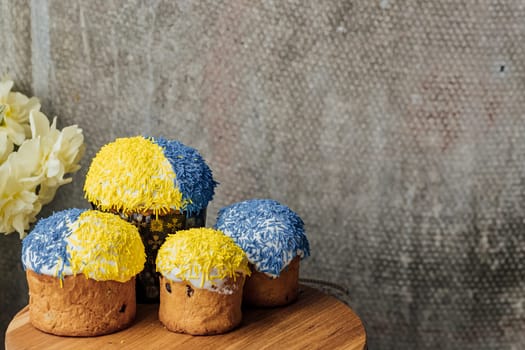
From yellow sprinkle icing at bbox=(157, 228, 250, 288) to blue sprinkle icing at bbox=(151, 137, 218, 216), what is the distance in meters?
0.07

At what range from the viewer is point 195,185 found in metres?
1.10

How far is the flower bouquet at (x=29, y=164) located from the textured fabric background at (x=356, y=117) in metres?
0.20

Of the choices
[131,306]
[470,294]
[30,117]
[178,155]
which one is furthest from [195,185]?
[470,294]

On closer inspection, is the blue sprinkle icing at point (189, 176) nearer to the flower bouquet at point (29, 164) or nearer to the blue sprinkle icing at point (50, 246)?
the blue sprinkle icing at point (50, 246)

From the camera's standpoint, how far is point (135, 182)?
1.07m

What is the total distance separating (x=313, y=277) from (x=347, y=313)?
1.45 feet

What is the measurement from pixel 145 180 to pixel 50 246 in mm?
167

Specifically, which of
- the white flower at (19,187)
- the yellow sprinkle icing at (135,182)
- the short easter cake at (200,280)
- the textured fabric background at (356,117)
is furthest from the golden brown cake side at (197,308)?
the textured fabric background at (356,117)

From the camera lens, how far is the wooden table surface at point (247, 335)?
1.00m

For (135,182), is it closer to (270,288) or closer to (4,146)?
(270,288)

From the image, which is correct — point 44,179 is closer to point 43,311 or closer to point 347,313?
point 43,311

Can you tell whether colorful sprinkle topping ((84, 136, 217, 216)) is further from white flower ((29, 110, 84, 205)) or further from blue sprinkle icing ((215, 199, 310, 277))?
white flower ((29, 110, 84, 205))

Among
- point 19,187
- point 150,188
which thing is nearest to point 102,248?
point 150,188

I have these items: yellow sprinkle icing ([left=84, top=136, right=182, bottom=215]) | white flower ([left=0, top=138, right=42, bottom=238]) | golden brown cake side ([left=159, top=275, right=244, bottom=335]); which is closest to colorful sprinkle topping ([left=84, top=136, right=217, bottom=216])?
yellow sprinkle icing ([left=84, top=136, right=182, bottom=215])
